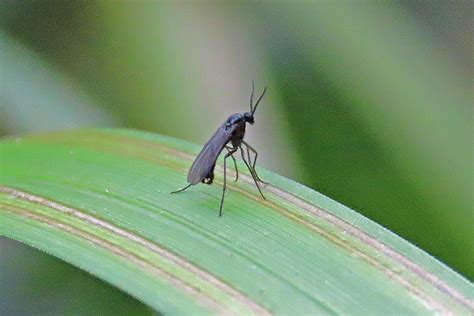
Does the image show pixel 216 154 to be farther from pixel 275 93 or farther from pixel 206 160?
pixel 275 93

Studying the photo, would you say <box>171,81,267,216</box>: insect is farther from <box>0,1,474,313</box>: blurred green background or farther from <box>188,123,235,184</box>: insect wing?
<box>0,1,474,313</box>: blurred green background

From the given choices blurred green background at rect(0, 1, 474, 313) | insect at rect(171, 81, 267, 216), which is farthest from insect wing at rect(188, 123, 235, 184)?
blurred green background at rect(0, 1, 474, 313)

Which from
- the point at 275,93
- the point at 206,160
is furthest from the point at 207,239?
the point at 275,93

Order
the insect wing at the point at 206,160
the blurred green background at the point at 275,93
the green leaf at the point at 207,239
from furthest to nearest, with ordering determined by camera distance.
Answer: the blurred green background at the point at 275,93
the insect wing at the point at 206,160
the green leaf at the point at 207,239

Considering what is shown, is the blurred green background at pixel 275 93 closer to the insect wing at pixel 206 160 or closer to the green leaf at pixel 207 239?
the insect wing at pixel 206 160

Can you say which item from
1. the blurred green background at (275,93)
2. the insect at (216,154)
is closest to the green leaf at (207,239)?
the insect at (216,154)

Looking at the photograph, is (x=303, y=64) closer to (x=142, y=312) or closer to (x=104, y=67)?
(x=104, y=67)
